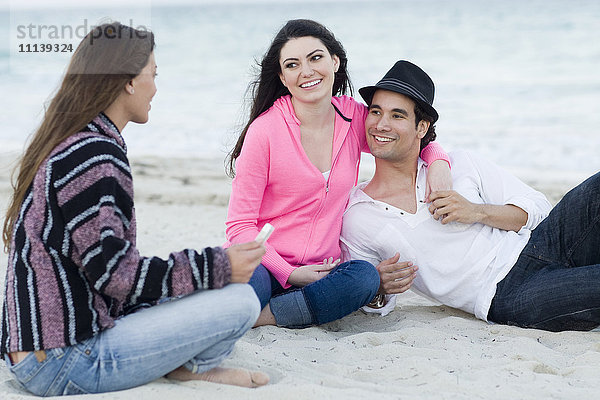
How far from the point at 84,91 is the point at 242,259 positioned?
778 mm

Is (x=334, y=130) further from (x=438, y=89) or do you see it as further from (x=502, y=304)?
(x=438, y=89)

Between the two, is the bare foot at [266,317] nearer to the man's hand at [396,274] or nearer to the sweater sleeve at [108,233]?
the man's hand at [396,274]

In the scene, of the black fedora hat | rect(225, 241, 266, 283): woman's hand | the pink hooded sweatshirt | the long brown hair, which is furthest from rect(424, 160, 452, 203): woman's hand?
the long brown hair

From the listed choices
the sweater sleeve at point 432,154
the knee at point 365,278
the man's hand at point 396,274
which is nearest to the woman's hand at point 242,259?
the knee at point 365,278

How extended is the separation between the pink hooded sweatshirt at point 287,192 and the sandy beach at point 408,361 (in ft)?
1.38

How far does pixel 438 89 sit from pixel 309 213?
13.2m

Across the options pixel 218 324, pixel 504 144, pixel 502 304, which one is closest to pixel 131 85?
pixel 218 324

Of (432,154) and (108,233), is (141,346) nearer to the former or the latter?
→ (108,233)

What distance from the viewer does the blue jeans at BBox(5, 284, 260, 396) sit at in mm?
2293

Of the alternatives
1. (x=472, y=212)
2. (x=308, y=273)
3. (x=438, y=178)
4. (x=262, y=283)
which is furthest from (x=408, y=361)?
(x=438, y=178)

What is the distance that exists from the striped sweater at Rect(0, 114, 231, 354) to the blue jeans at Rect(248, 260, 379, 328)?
1.09 metres

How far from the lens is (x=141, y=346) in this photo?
7.57 feet

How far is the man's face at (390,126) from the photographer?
3545mm

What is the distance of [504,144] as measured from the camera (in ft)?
34.2
